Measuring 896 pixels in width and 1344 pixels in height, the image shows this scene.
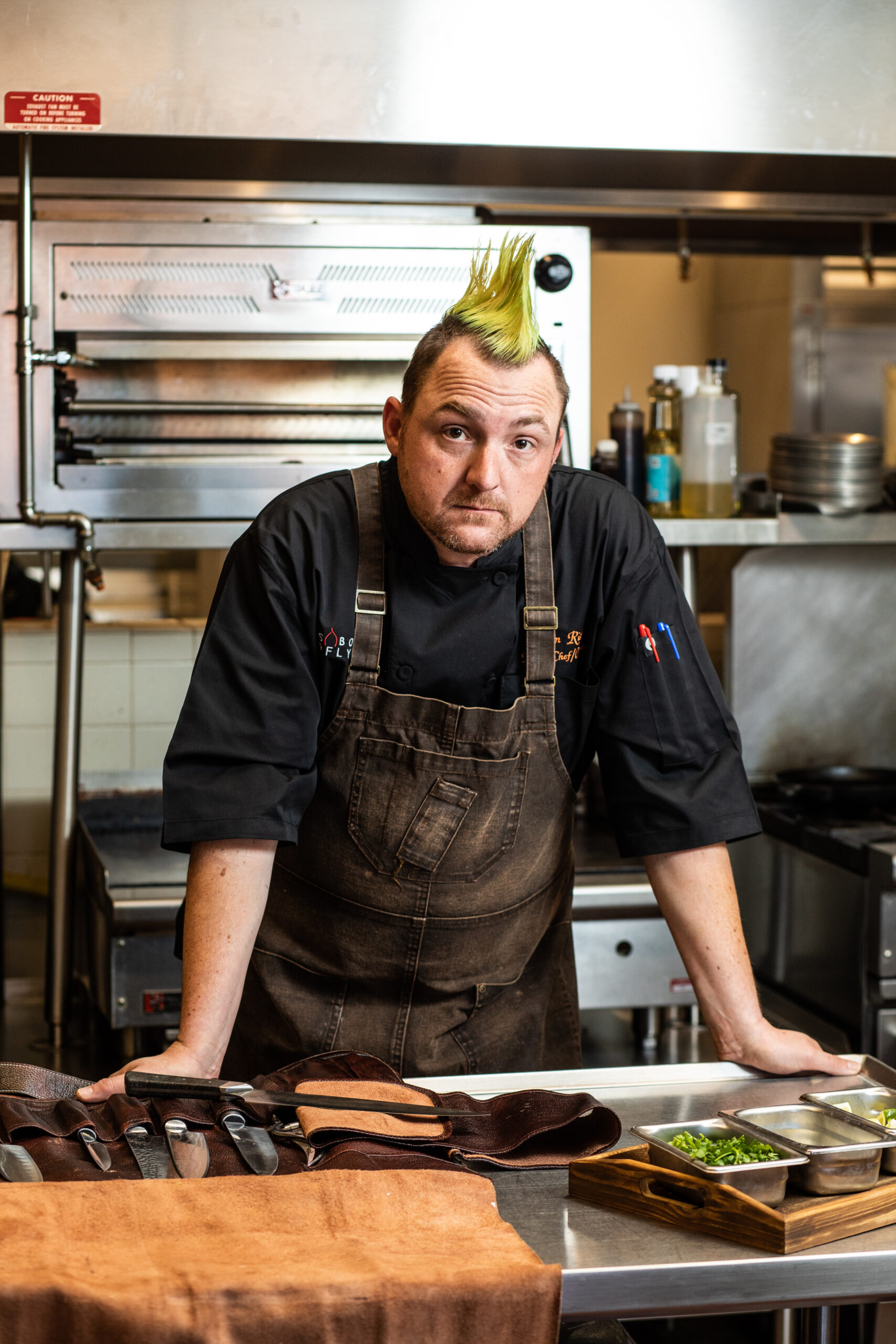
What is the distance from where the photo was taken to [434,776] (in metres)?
1.54

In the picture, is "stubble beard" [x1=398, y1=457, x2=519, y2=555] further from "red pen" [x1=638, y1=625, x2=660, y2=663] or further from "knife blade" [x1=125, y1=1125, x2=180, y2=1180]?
"knife blade" [x1=125, y1=1125, x2=180, y2=1180]

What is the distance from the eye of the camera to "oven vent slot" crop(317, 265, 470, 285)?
2293 mm

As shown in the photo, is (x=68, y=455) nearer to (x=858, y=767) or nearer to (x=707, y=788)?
(x=707, y=788)

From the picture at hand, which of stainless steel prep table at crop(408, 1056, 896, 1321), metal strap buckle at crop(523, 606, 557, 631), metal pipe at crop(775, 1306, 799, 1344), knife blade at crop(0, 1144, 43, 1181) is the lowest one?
metal pipe at crop(775, 1306, 799, 1344)

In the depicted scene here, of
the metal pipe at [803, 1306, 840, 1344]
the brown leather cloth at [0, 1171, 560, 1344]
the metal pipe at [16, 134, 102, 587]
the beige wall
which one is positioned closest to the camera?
the brown leather cloth at [0, 1171, 560, 1344]

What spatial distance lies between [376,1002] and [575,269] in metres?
1.34

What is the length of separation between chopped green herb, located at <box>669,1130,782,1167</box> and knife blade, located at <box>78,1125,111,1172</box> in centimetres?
44

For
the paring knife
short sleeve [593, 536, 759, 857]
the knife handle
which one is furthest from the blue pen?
the knife handle

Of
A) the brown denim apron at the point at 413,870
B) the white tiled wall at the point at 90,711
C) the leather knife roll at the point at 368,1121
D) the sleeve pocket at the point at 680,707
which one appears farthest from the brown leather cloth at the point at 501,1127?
the white tiled wall at the point at 90,711

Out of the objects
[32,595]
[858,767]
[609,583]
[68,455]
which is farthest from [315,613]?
[32,595]

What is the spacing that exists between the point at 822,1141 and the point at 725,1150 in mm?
117

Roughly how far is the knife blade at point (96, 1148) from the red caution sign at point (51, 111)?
154 centimetres

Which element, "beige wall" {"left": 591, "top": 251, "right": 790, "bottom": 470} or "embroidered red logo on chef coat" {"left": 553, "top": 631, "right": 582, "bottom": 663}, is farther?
"beige wall" {"left": 591, "top": 251, "right": 790, "bottom": 470}

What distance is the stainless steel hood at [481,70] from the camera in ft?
6.72
